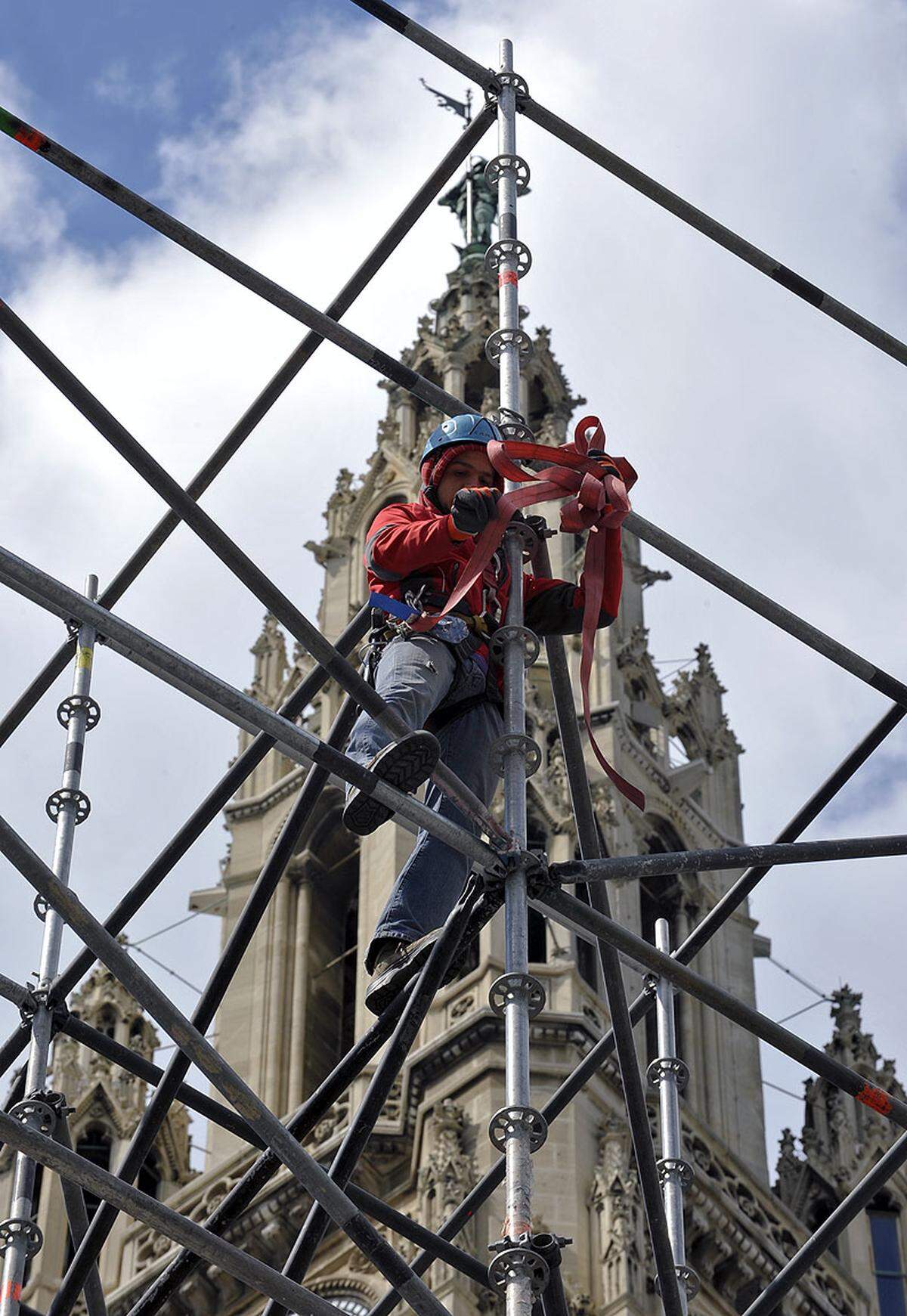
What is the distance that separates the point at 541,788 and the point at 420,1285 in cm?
3073

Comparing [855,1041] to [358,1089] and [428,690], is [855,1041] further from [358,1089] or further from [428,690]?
[428,690]

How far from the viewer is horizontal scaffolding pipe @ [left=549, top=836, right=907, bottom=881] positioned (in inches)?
405

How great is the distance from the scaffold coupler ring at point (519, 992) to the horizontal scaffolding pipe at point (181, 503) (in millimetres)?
592

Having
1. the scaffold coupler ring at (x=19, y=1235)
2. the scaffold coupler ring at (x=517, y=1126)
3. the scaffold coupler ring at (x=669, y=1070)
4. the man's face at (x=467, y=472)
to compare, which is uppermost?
the man's face at (x=467, y=472)

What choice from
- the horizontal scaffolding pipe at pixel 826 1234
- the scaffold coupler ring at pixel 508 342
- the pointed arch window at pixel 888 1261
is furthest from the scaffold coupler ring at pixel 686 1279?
the pointed arch window at pixel 888 1261

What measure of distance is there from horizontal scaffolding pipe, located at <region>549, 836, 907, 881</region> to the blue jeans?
115 centimetres

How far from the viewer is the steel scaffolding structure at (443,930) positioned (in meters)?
9.73

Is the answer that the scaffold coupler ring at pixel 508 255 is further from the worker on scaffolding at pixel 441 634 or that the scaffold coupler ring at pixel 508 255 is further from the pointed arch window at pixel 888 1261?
the pointed arch window at pixel 888 1261

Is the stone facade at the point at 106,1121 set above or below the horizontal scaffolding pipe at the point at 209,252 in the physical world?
above

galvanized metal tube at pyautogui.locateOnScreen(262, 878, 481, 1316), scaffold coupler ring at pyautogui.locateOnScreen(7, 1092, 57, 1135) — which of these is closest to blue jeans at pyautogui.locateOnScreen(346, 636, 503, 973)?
galvanized metal tube at pyautogui.locateOnScreen(262, 878, 481, 1316)

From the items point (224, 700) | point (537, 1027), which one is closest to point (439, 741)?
point (224, 700)

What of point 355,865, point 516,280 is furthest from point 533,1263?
point 355,865

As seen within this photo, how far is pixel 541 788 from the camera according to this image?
40.2 m

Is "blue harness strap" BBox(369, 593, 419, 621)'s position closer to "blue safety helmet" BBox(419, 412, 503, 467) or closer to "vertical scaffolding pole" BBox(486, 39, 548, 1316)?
"vertical scaffolding pole" BBox(486, 39, 548, 1316)
